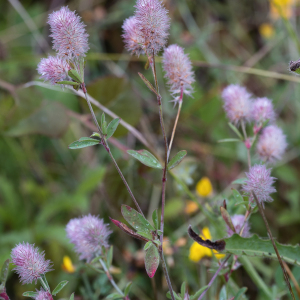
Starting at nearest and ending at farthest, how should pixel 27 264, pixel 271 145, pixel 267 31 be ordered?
pixel 27 264 → pixel 271 145 → pixel 267 31

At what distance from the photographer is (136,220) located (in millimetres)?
643

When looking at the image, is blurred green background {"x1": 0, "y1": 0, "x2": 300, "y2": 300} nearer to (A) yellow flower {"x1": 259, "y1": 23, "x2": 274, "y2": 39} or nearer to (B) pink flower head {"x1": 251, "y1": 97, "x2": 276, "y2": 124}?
(A) yellow flower {"x1": 259, "y1": 23, "x2": 274, "y2": 39}

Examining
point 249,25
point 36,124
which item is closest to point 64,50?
point 36,124

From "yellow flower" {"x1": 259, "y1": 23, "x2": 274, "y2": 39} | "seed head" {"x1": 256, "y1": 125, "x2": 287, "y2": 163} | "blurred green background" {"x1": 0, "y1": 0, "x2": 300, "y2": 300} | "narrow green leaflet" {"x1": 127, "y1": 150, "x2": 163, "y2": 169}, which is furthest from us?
"yellow flower" {"x1": 259, "y1": 23, "x2": 274, "y2": 39}

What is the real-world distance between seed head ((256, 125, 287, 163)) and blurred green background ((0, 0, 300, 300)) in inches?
5.7

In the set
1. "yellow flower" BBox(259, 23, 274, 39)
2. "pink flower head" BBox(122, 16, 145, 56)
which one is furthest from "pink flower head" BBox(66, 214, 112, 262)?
"yellow flower" BBox(259, 23, 274, 39)

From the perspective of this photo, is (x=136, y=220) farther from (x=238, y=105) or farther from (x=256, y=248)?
(x=238, y=105)

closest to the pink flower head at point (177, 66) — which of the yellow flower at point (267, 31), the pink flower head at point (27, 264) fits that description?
the pink flower head at point (27, 264)

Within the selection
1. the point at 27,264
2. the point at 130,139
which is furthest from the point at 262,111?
the point at 130,139

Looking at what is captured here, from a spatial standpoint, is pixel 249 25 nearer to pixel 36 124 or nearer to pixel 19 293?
pixel 36 124

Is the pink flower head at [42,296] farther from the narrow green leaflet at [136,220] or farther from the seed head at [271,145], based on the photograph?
the seed head at [271,145]

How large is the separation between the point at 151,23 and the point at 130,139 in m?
1.07

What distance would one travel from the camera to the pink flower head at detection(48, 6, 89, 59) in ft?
1.89

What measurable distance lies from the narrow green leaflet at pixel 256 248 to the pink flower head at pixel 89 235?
0.25m
